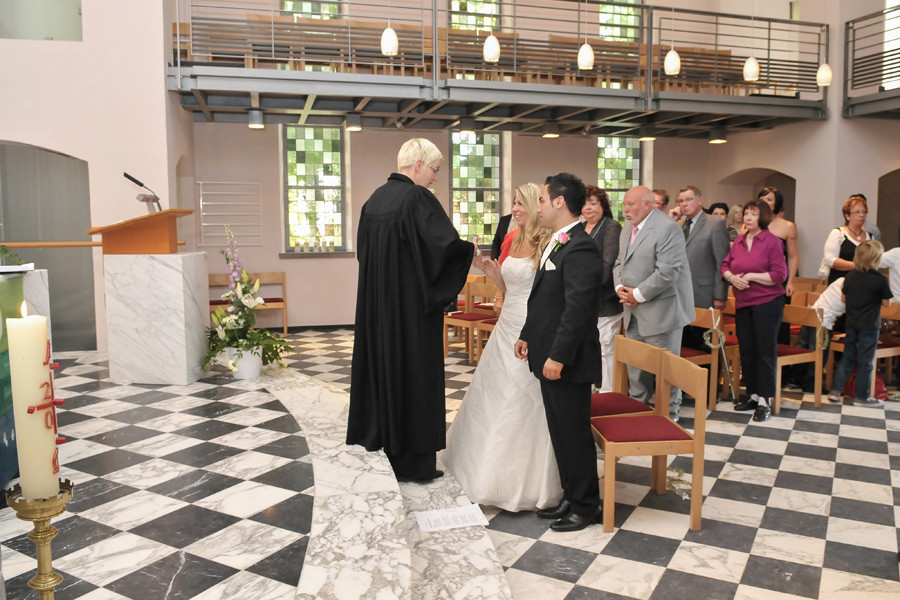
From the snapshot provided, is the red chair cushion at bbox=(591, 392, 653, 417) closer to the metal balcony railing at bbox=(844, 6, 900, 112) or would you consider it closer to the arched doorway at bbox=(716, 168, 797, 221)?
the metal balcony railing at bbox=(844, 6, 900, 112)

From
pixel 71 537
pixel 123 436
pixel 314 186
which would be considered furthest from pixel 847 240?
pixel 314 186

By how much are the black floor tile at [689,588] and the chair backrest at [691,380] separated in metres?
0.63

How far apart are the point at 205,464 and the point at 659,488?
94.1 inches

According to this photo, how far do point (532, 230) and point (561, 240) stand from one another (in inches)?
19.3

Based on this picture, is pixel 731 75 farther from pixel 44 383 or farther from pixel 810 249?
pixel 44 383

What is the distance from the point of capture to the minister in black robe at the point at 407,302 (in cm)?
321

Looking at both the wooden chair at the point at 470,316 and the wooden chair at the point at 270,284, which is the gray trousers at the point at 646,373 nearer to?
the wooden chair at the point at 470,316

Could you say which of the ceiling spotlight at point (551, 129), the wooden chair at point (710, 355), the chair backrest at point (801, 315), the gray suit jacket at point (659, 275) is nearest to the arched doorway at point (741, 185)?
the ceiling spotlight at point (551, 129)

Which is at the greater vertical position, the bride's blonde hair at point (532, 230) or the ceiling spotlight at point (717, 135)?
the ceiling spotlight at point (717, 135)

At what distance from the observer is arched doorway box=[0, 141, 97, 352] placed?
910 centimetres

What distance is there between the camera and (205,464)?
3.61m

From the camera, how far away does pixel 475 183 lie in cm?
1134

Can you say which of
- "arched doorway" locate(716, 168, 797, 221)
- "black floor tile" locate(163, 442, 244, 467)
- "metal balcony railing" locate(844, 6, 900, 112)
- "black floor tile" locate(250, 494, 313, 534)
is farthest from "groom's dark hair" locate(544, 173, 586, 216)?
"arched doorway" locate(716, 168, 797, 221)

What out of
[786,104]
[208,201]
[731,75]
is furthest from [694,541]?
[731,75]
